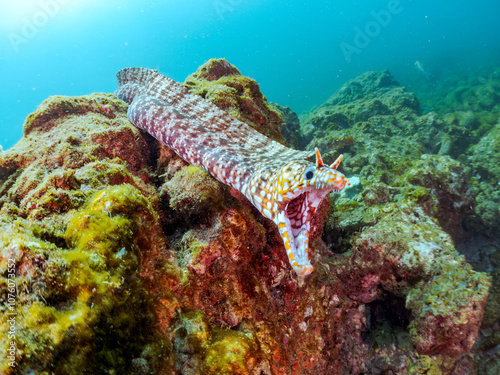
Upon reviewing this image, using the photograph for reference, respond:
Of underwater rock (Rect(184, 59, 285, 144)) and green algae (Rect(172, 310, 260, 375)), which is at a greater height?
underwater rock (Rect(184, 59, 285, 144))

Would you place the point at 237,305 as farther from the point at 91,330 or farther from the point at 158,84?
the point at 158,84

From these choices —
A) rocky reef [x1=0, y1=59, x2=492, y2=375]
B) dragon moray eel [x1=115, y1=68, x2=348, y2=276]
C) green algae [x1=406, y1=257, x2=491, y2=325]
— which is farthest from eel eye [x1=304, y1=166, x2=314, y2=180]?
green algae [x1=406, y1=257, x2=491, y2=325]

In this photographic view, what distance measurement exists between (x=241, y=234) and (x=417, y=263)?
114 inches

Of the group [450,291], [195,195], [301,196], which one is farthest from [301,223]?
[450,291]

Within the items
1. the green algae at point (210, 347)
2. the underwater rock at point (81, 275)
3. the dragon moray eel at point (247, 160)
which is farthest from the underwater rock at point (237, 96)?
the green algae at point (210, 347)

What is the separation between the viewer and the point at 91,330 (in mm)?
1312

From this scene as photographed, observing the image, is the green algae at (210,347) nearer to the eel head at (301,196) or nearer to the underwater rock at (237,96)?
the eel head at (301,196)

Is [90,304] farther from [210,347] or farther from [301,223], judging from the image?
[301,223]

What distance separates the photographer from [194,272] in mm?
2420

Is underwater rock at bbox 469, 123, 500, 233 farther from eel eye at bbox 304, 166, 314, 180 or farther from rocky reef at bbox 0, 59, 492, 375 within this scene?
eel eye at bbox 304, 166, 314, 180

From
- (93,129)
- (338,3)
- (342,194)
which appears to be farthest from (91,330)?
(338,3)

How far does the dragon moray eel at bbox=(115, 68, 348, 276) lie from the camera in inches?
99.6

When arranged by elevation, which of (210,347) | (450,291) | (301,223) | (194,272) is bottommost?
(450,291)

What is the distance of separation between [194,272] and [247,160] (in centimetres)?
160
